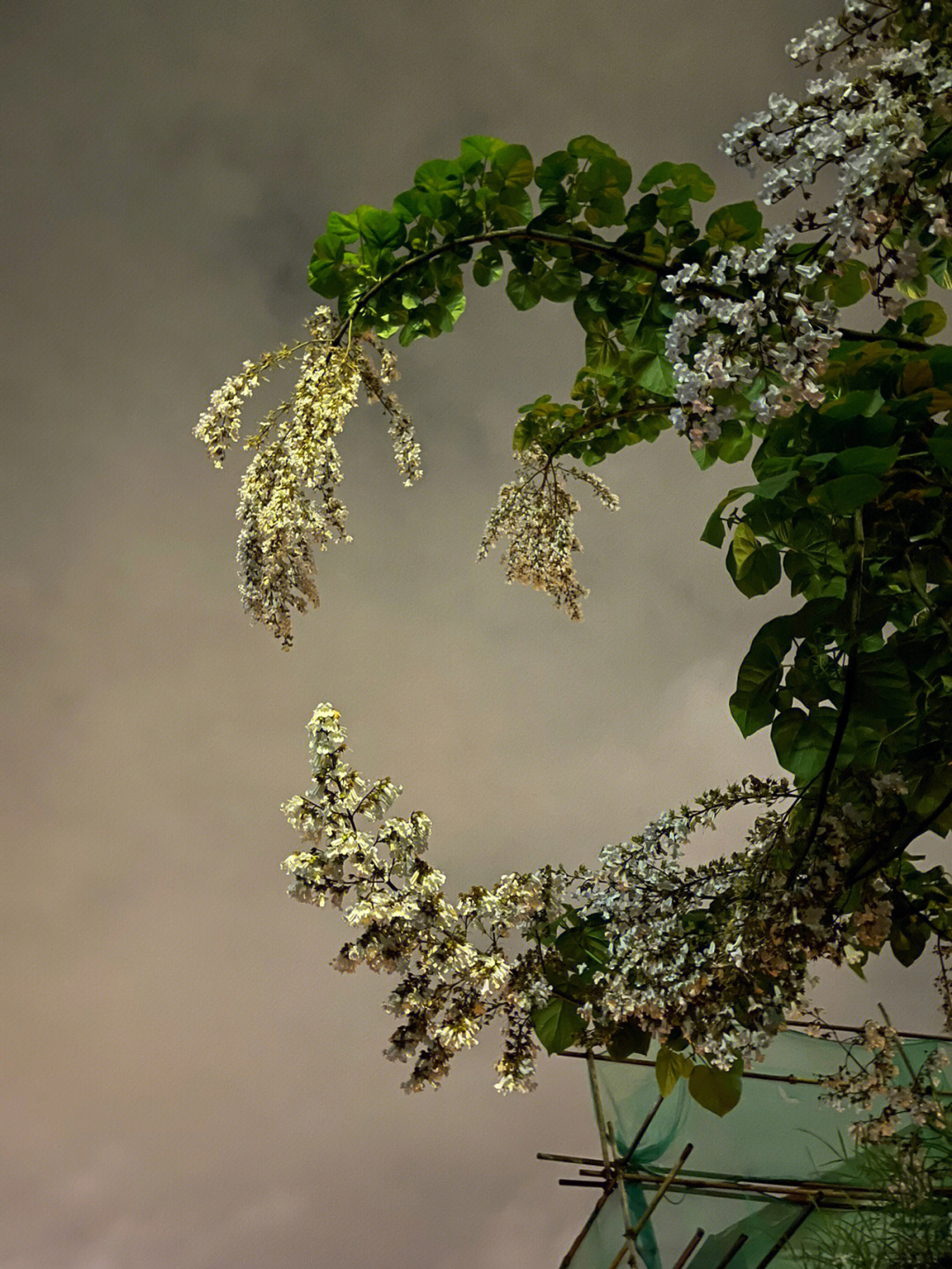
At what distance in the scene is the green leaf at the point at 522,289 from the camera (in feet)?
3.95

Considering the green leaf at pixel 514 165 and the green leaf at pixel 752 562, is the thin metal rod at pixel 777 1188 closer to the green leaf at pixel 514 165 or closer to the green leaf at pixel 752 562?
the green leaf at pixel 752 562

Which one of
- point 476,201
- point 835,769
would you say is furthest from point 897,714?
point 476,201

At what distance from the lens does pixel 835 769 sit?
945 millimetres

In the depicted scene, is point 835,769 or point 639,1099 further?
point 639,1099

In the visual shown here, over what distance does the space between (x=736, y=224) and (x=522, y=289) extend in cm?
28

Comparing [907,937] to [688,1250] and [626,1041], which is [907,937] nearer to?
[626,1041]

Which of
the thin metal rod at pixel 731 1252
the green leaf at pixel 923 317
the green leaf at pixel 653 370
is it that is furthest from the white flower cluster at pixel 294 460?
the thin metal rod at pixel 731 1252

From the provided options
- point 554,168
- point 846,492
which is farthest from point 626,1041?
point 554,168

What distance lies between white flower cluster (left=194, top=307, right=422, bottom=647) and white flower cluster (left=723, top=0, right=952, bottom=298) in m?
0.61

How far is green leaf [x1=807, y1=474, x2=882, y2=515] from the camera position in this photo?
0.77 meters

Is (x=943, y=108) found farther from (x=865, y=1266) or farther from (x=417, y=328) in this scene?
(x=865, y=1266)

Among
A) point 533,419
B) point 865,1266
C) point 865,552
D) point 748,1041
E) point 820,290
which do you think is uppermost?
point 533,419

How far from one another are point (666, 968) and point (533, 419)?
991mm

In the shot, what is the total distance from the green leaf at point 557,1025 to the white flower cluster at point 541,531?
3.44 ft
